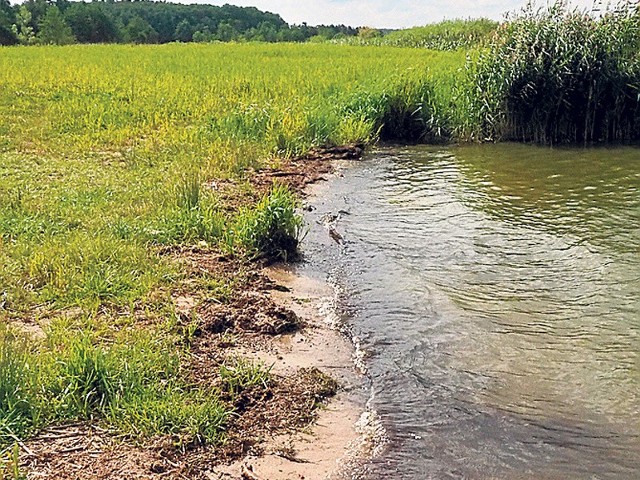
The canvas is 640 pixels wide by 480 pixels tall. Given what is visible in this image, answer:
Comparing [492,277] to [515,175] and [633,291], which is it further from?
[515,175]

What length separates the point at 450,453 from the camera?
11.9 feet

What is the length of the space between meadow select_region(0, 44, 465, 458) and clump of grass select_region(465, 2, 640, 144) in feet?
3.59

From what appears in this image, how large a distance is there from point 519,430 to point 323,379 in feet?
3.97

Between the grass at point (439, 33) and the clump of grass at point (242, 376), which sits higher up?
the grass at point (439, 33)

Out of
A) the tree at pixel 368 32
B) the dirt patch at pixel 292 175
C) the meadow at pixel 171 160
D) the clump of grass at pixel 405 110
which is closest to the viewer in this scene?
the meadow at pixel 171 160

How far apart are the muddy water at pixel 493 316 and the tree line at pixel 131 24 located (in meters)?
47.3

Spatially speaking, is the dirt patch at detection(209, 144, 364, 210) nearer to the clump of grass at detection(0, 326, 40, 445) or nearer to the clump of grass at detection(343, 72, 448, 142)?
the clump of grass at detection(343, 72, 448, 142)

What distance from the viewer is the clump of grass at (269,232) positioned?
21.2 feet

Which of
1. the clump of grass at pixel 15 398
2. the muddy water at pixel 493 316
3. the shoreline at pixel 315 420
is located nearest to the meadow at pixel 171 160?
the clump of grass at pixel 15 398

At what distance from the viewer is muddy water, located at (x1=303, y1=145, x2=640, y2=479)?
3721mm

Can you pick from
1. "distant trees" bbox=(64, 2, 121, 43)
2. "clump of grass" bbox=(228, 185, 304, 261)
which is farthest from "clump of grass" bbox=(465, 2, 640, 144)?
"distant trees" bbox=(64, 2, 121, 43)

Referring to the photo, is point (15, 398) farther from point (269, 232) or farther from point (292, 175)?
point (292, 175)

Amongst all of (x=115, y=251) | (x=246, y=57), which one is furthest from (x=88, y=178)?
(x=246, y=57)

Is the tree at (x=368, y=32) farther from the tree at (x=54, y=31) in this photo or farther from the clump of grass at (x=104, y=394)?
the clump of grass at (x=104, y=394)
